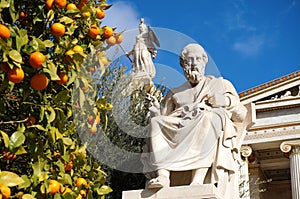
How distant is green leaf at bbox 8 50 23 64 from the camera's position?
3105 mm

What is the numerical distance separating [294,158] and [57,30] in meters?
23.9

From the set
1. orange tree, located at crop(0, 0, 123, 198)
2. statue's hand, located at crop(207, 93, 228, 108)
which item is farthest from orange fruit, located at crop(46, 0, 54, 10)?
statue's hand, located at crop(207, 93, 228, 108)

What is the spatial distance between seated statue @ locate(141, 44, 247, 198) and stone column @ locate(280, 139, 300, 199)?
19.3 m

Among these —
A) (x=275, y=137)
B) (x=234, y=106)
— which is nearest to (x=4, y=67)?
(x=234, y=106)

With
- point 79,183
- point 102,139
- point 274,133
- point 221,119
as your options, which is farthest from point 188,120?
point 274,133

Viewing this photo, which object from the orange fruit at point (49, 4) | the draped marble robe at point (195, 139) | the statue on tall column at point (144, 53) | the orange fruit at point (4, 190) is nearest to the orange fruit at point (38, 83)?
the orange fruit at point (49, 4)

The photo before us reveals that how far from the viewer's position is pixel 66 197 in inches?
137

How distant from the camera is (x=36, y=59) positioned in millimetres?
3242

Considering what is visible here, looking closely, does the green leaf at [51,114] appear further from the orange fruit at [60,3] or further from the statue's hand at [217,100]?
the statue's hand at [217,100]

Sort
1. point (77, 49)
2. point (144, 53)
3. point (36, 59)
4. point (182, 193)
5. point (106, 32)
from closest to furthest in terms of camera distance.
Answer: point (36, 59) → point (77, 49) → point (106, 32) → point (182, 193) → point (144, 53)

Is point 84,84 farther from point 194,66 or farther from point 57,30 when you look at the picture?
point 194,66

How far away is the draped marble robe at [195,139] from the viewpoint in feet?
19.5

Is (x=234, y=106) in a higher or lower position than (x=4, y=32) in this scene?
higher

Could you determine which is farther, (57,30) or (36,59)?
(57,30)
